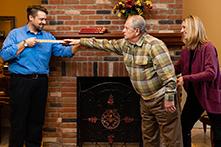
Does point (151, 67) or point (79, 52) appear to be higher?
point (79, 52)

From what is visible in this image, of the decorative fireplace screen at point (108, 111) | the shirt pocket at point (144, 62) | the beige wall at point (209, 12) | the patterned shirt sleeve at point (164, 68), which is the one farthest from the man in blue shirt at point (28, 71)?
the beige wall at point (209, 12)

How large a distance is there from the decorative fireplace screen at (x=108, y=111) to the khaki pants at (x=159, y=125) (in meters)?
0.81

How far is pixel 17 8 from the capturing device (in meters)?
4.94

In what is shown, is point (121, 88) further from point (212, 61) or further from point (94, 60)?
point (212, 61)

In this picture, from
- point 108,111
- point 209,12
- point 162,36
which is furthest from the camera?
point 209,12

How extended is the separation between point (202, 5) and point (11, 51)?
9.66 ft

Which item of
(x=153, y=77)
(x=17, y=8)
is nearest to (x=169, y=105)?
(x=153, y=77)

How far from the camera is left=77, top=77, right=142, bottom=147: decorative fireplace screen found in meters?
4.05

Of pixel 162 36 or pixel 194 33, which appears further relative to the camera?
pixel 162 36

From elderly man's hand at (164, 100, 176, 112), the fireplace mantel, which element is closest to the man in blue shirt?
the fireplace mantel

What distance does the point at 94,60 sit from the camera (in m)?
3.98

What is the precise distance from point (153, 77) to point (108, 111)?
3.98 ft

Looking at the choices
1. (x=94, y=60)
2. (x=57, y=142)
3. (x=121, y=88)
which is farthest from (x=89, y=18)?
(x=57, y=142)

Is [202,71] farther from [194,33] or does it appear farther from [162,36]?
[162,36]
